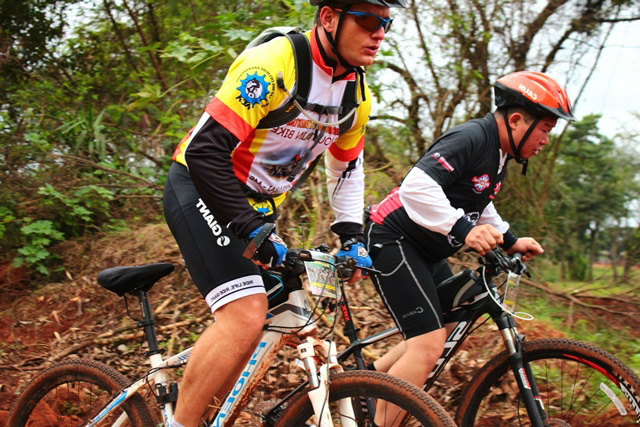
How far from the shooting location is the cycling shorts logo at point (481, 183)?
3377 mm

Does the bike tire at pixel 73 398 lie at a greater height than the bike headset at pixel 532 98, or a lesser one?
lesser

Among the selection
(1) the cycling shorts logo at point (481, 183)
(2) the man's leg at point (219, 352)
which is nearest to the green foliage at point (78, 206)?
(2) the man's leg at point (219, 352)

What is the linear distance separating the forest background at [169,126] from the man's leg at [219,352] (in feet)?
9.75

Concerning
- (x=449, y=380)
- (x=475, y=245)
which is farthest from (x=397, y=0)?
(x=449, y=380)

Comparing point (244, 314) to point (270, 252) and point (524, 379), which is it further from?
point (524, 379)

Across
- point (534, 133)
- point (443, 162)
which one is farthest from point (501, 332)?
point (534, 133)

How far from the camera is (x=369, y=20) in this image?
8.68 ft

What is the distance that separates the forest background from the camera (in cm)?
598

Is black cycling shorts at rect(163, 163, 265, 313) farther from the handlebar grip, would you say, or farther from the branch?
the branch

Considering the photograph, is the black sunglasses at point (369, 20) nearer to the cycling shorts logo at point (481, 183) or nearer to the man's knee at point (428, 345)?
the cycling shorts logo at point (481, 183)

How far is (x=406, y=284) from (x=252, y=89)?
1.42 meters

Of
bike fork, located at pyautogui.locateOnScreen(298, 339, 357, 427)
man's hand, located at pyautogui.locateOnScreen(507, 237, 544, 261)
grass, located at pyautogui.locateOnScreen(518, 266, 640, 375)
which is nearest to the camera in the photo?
bike fork, located at pyautogui.locateOnScreen(298, 339, 357, 427)

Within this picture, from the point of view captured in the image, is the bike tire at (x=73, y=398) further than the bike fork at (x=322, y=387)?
Yes

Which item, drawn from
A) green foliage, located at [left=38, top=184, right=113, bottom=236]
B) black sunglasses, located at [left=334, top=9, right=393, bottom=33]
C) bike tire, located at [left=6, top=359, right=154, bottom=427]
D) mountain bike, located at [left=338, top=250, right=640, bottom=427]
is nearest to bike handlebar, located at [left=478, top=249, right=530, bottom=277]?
mountain bike, located at [left=338, top=250, right=640, bottom=427]
